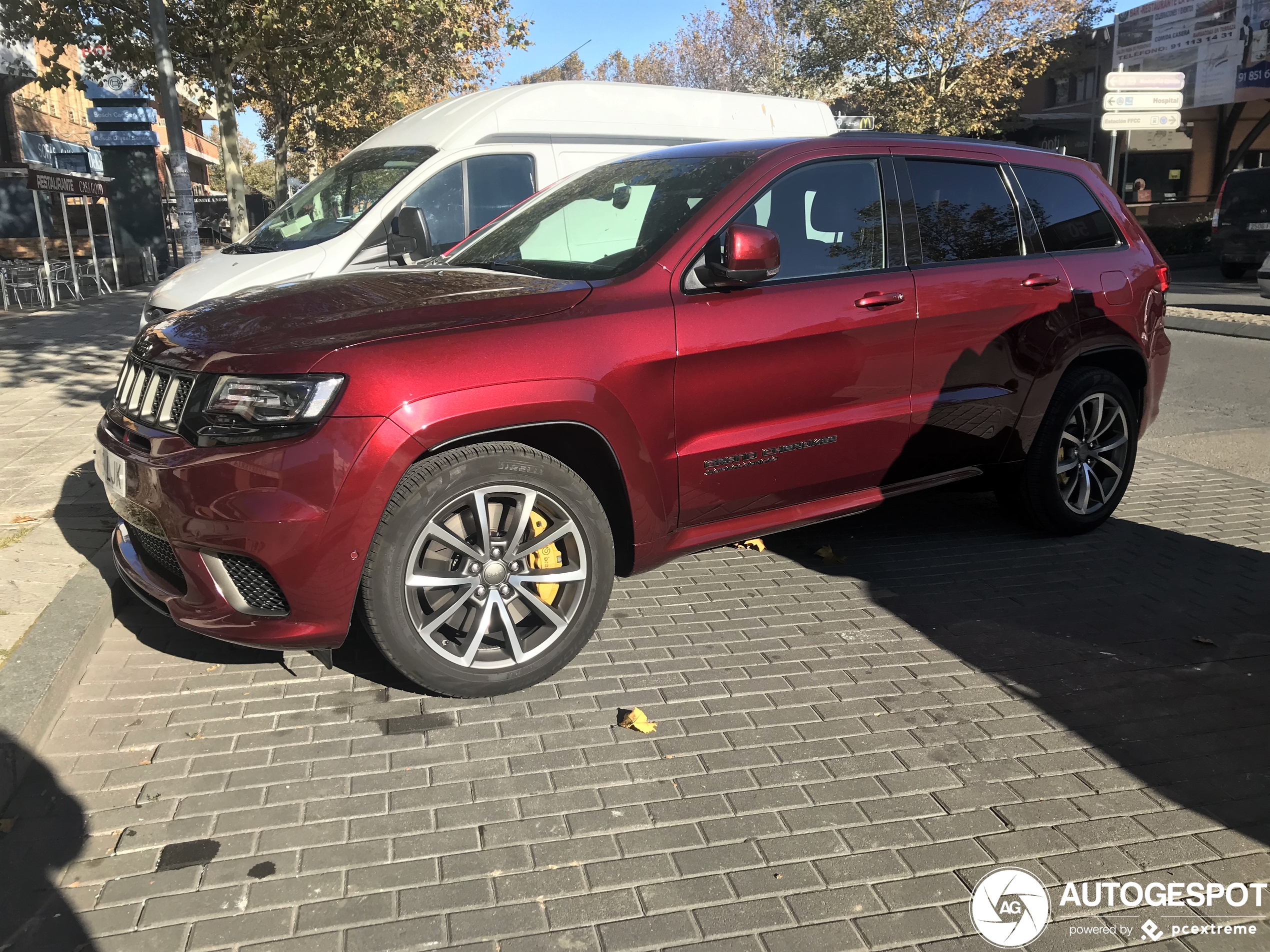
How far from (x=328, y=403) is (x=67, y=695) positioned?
1.57m

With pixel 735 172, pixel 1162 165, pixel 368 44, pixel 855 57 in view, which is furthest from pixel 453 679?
pixel 1162 165

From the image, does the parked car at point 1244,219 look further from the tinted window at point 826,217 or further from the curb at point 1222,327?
the tinted window at point 826,217

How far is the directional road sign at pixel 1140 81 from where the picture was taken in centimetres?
1402

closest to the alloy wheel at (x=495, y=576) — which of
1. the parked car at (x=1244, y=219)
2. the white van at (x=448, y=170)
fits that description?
the white van at (x=448, y=170)

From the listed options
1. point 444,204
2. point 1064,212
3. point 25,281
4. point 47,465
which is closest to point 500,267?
point 1064,212

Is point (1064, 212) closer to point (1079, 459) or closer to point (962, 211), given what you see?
point (962, 211)

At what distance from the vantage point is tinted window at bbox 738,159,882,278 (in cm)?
409

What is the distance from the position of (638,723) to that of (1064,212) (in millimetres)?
3469

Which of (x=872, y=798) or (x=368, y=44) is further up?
(x=368, y=44)

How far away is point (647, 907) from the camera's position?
8.35 ft

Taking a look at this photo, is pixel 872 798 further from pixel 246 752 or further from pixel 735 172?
pixel 735 172

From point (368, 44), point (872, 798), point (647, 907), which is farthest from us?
point (368, 44)

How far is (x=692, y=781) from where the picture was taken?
3098 mm

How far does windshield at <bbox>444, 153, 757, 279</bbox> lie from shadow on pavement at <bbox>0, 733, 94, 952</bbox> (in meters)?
2.43
